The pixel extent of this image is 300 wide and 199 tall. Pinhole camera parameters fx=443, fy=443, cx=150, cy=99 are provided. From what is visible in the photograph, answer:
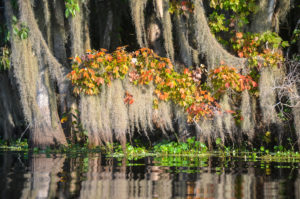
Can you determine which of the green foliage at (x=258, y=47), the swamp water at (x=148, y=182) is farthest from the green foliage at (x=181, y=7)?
the swamp water at (x=148, y=182)

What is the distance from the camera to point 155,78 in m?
9.61

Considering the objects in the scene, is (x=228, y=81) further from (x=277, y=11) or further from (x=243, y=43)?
(x=277, y=11)

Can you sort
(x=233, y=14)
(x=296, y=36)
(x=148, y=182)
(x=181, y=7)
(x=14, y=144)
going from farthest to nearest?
(x=14, y=144)
(x=233, y=14)
(x=296, y=36)
(x=181, y=7)
(x=148, y=182)

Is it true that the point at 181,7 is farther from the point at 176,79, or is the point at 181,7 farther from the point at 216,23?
the point at 176,79

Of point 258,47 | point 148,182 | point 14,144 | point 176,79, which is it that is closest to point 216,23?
point 258,47

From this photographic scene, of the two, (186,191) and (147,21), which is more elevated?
(147,21)

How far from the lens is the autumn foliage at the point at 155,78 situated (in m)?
9.20

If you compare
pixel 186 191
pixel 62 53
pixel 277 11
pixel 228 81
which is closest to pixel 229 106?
pixel 228 81

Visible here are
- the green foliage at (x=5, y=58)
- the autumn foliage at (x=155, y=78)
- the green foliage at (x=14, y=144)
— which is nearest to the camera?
the autumn foliage at (x=155, y=78)

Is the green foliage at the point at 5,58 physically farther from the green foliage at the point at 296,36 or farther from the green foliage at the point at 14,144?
the green foliage at the point at 296,36

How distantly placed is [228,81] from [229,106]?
2.60ft

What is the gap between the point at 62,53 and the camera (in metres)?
11.4

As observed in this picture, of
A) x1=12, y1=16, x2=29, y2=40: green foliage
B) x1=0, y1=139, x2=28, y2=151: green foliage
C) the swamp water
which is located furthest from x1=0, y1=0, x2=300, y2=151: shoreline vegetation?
the swamp water

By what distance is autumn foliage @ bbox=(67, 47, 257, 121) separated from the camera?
9.20 m
